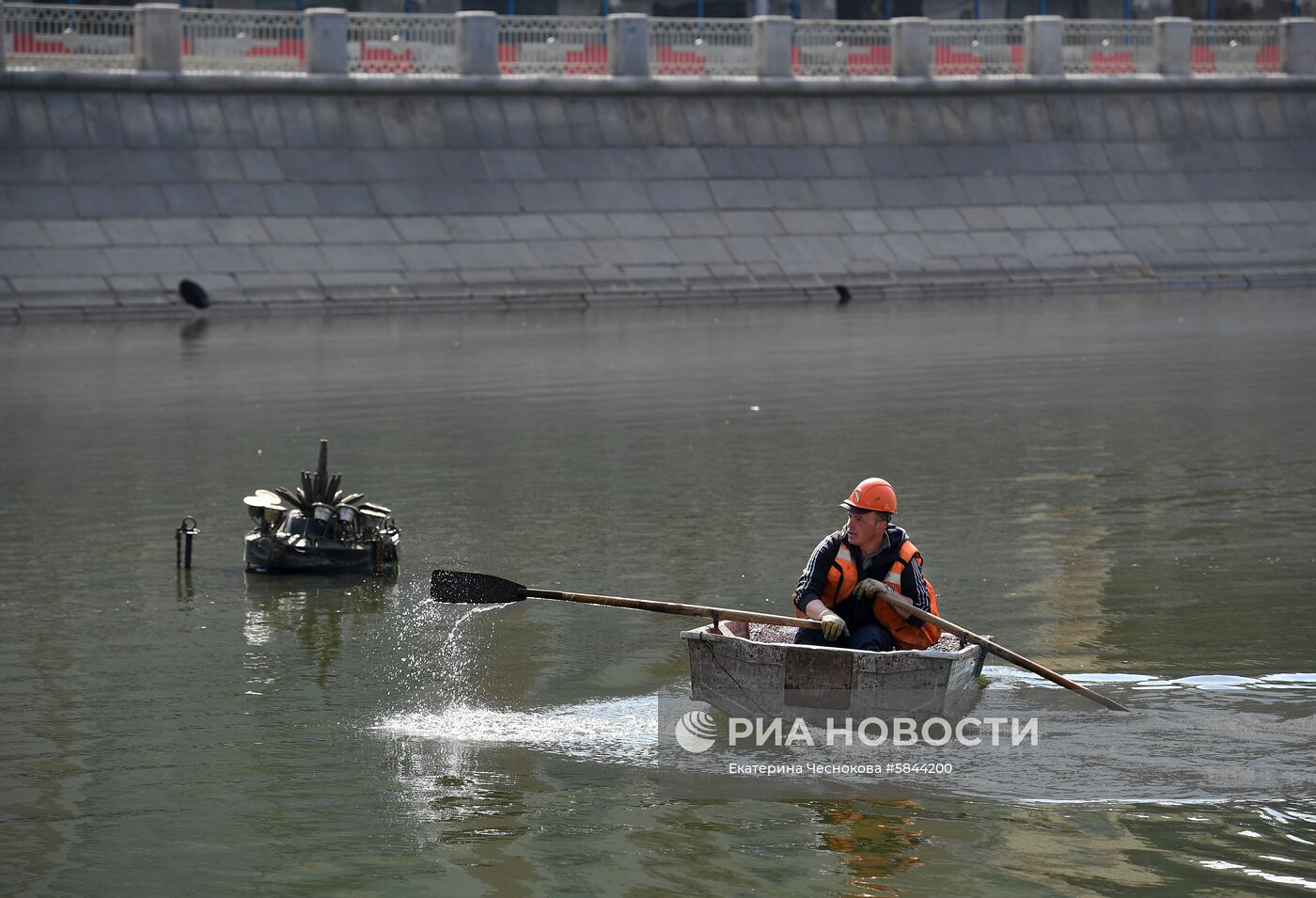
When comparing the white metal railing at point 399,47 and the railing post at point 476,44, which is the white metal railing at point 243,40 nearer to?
the white metal railing at point 399,47

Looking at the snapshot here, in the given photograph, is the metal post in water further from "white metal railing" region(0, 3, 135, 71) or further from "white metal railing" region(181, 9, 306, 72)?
"white metal railing" region(181, 9, 306, 72)

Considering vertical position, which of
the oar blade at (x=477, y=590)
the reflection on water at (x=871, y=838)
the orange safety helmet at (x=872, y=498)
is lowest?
the reflection on water at (x=871, y=838)

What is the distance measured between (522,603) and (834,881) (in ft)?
17.2

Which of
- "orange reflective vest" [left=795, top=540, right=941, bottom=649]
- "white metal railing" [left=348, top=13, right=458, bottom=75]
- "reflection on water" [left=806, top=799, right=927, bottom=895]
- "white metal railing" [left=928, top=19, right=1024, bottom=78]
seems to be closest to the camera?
"reflection on water" [left=806, top=799, right=927, bottom=895]

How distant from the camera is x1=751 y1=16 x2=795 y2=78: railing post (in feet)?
128

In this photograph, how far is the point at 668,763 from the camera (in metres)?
8.88

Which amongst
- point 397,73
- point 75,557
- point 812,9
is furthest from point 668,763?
point 812,9

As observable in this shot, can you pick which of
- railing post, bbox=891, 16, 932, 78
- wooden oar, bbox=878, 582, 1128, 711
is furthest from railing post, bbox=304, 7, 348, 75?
wooden oar, bbox=878, 582, 1128, 711

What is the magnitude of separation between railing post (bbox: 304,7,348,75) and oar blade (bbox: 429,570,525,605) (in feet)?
87.3

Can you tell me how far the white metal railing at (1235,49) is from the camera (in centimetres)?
4275

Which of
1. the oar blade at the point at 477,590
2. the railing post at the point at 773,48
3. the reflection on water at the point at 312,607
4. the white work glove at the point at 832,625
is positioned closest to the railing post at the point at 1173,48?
the railing post at the point at 773,48

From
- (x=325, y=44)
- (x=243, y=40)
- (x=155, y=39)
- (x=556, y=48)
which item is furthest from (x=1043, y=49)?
(x=155, y=39)

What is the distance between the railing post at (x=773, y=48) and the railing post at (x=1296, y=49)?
11492 millimetres

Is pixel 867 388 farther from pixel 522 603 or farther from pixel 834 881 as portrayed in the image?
pixel 834 881
